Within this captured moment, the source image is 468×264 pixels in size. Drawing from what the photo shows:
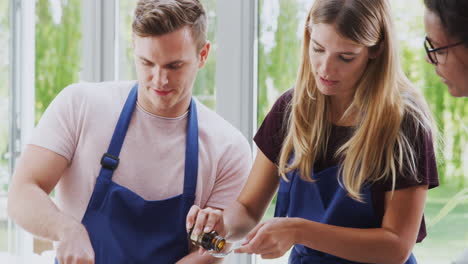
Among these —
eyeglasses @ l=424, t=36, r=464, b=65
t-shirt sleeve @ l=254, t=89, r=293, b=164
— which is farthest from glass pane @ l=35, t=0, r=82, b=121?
eyeglasses @ l=424, t=36, r=464, b=65

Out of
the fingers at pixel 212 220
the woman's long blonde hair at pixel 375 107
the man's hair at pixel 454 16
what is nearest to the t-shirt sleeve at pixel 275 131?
the woman's long blonde hair at pixel 375 107

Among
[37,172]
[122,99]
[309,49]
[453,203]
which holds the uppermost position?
[309,49]

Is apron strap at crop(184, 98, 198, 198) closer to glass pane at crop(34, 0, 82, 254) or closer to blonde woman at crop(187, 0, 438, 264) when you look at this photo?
blonde woman at crop(187, 0, 438, 264)

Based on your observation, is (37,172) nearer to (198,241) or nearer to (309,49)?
(198,241)

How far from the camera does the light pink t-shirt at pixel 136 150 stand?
1.80 m

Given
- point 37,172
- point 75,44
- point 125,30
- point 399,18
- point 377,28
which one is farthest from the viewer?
point 75,44

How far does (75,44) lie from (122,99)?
1.10 metres

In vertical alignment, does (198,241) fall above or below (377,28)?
below

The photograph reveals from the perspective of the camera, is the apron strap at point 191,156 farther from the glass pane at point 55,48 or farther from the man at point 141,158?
the glass pane at point 55,48

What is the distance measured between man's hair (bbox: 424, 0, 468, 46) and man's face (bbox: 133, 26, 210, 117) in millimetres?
740

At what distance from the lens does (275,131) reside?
176cm

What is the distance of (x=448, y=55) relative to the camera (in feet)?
4.14

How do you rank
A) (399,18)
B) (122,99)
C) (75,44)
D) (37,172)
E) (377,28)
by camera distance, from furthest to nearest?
(75,44), (399,18), (122,99), (37,172), (377,28)

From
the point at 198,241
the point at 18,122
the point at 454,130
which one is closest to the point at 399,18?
the point at 454,130
